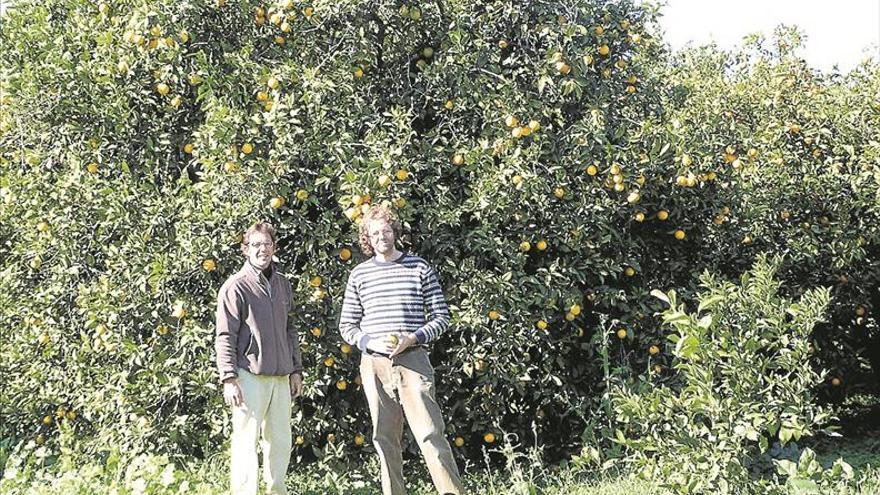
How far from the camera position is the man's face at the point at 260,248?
14.8 ft

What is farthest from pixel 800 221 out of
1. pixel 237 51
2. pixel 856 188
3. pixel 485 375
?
pixel 237 51

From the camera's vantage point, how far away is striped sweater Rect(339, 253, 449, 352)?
439cm

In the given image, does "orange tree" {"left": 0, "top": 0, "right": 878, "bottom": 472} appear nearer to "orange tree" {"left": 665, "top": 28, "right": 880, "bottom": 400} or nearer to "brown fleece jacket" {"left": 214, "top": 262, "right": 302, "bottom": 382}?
"orange tree" {"left": 665, "top": 28, "right": 880, "bottom": 400}

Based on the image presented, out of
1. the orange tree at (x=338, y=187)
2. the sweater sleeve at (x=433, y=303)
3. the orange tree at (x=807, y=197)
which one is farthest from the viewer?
the orange tree at (x=807, y=197)

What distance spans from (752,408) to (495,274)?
1648 mm

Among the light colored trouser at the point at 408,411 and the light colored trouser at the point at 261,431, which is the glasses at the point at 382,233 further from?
the light colored trouser at the point at 261,431

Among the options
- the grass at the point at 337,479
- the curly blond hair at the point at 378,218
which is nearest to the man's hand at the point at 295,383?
the grass at the point at 337,479

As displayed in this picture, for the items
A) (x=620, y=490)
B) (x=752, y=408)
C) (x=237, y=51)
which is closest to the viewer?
(x=752, y=408)

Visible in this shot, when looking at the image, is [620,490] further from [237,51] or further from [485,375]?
[237,51]

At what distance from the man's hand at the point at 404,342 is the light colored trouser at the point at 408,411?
0.20 feet

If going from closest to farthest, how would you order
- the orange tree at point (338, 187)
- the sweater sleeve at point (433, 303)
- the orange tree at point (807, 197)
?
the sweater sleeve at point (433, 303) < the orange tree at point (338, 187) < the orange tree at point (807, 197)

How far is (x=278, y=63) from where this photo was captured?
5.46 m

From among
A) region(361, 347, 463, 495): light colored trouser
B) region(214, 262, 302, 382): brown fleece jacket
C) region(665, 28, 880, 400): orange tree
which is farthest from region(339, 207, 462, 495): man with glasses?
region(665, 28, 880, 400): orange tree

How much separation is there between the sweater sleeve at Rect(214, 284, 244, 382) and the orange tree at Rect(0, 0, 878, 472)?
2.23 ft
